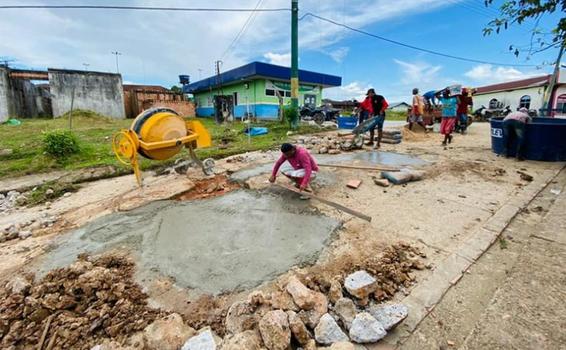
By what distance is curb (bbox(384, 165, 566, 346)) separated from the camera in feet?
5.44

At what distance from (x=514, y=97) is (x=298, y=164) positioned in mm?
27902

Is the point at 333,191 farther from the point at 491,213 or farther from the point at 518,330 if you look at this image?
the point at 518,330

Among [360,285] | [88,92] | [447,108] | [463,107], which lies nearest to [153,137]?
[360,285]

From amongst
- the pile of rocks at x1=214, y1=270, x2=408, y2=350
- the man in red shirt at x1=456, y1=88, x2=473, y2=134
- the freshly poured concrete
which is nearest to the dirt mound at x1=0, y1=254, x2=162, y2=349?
the freshly poured concrete

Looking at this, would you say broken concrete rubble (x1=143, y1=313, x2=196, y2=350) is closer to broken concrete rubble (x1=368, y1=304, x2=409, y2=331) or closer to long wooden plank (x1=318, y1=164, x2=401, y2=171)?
broken concrete rubble (x1=368, y1=304, x2=409, y2=331)

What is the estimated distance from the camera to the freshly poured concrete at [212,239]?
2.11 meters

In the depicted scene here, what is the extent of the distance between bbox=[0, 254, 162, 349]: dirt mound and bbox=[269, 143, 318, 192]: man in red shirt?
224 cm

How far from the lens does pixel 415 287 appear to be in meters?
1.96

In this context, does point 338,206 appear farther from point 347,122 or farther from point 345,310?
point 347,122

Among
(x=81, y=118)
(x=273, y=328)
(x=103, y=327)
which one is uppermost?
(x=81, y=118)

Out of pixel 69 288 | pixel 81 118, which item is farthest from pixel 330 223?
pixel 81 118

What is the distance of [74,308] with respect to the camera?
179cm

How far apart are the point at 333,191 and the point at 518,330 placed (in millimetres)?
2578

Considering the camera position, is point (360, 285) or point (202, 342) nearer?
point (202, 342)
